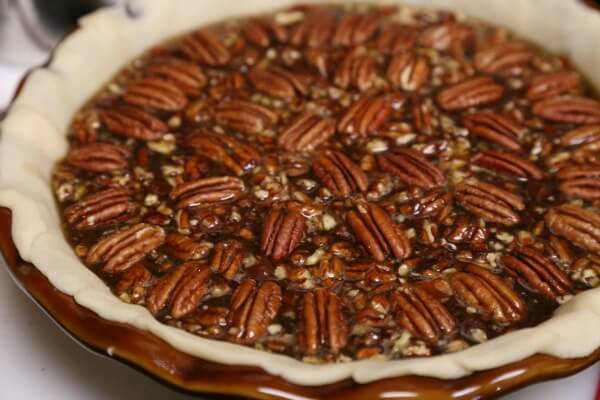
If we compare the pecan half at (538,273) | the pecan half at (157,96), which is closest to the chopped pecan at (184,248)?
the pecan half at (157,96)

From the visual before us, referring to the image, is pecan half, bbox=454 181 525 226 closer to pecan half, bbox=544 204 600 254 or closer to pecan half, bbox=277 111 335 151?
pecan half, bbox=544 204 600 254

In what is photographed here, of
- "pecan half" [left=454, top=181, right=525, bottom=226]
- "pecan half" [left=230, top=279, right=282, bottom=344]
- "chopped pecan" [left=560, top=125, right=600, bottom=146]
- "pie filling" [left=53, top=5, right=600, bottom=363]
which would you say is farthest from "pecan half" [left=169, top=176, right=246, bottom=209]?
"chopped pecan" [left=560, top=125, right=600, bottom=146]

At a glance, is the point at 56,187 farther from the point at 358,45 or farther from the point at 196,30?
the point at 358,45

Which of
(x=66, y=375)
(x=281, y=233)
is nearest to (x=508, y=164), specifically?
(x=281, y=233)

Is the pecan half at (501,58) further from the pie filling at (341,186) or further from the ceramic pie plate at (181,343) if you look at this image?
the ceramic pie plate at (181,343)

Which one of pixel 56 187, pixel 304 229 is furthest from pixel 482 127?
pixel 56 187

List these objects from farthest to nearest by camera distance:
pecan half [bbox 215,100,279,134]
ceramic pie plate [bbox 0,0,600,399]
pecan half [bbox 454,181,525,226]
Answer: pecan half [bbox 215,100,279,134] < pecan half [bbox 454,181,525,226] < ceramic pie plate [bbox 0,0,600,399]

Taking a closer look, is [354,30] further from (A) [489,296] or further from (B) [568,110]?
(A) [489,296]
